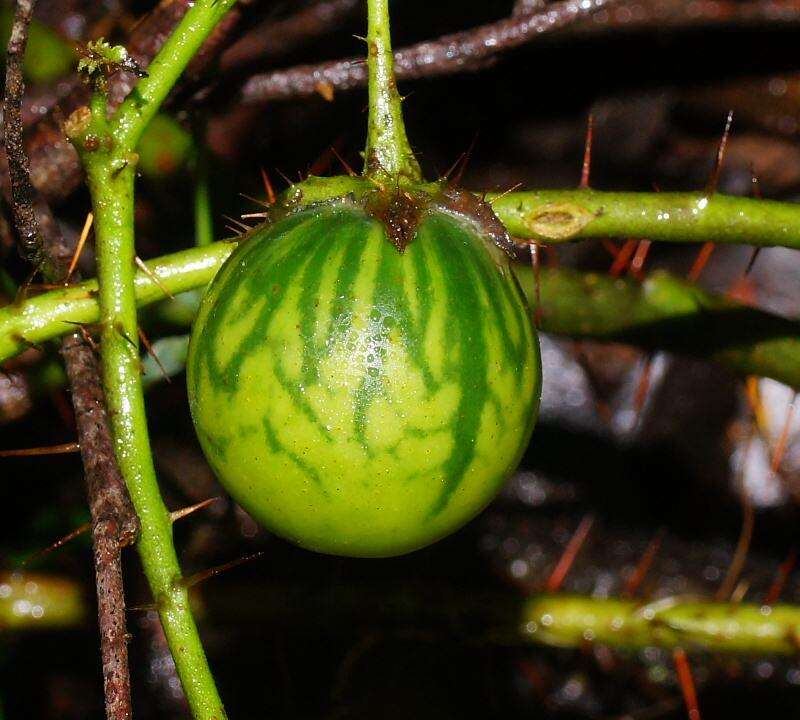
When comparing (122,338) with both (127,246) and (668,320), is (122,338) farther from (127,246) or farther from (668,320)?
(668,320)

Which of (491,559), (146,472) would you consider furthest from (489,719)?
(146,472)

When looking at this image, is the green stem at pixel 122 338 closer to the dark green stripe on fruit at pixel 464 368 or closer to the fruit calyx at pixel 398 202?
the fruit calyx at pixel 398 202

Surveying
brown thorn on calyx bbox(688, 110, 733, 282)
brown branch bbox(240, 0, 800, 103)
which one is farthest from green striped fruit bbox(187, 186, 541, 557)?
brown branch bbox(240, 0, 800, 103)

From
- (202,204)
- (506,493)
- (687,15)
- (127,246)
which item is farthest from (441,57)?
(506,493)

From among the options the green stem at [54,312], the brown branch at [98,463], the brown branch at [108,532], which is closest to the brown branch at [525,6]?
the green stem at [54,312]

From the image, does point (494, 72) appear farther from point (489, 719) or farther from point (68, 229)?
point (489, 719)
